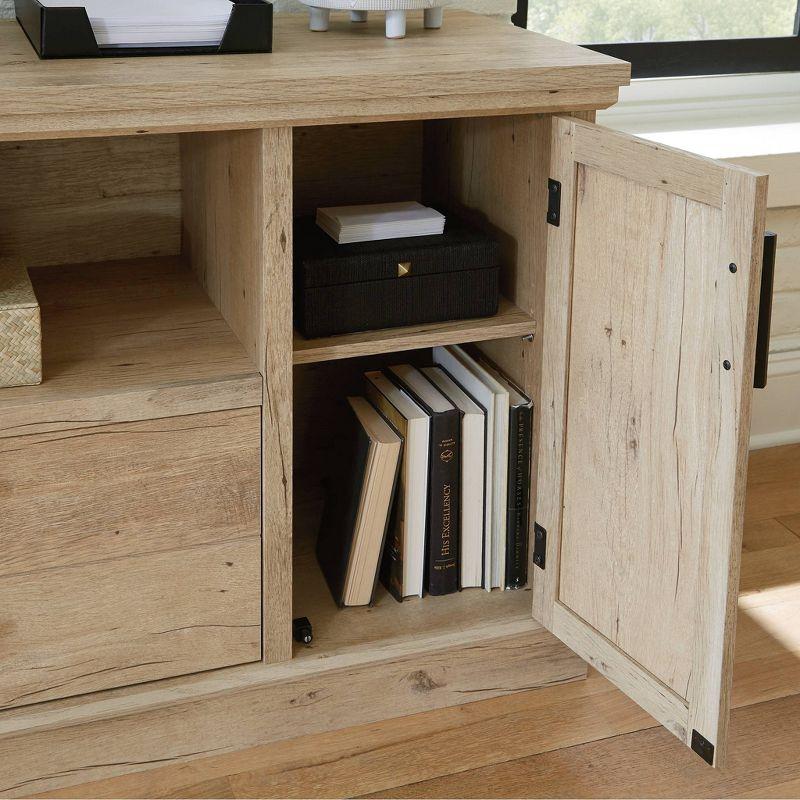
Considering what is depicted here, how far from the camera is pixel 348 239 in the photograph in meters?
1.36

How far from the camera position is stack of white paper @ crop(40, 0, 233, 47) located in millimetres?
1212

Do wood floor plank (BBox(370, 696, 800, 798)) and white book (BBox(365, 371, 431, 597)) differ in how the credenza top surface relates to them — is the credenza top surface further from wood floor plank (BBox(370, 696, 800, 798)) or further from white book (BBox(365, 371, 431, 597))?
wood floor plank (BBox(370, 696, 800, 798))

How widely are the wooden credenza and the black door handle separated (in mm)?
42

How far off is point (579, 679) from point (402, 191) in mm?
751

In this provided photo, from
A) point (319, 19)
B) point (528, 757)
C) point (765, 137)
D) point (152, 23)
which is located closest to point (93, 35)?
point (152, 23)

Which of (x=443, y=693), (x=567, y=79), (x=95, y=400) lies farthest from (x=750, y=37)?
(x=95, y=400)

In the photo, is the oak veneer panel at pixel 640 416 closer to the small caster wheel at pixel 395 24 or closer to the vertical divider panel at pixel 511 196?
the vertical divider panel at pixel 511 196

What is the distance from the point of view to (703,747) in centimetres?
118

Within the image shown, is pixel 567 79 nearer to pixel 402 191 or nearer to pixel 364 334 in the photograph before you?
pixel 364 334

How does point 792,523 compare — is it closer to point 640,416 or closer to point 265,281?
point 640,416

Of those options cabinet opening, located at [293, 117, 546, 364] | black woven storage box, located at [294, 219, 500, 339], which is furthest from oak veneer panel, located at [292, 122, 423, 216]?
black woven storage box, located at [294, 219, 500, 339]

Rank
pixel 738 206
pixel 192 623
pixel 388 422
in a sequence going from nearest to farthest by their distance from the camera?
pixel 738 206, pixel 192 623, pixel 388 422

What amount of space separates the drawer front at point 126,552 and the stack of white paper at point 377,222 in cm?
26

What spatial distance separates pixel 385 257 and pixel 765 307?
0.45 metres
